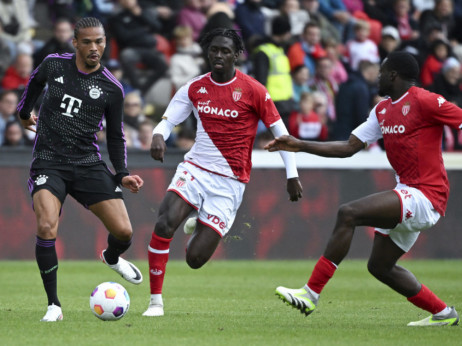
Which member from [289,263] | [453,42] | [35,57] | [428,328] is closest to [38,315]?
[428,328]

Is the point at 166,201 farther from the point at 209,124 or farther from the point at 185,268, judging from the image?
the point at 185,268

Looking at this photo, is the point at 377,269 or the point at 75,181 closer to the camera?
the point at 377,269

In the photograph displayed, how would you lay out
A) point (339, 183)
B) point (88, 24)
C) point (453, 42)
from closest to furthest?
point (88, 24)
point (339, 183)
point (453, 42)

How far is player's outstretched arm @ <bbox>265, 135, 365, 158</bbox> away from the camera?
8070 millimetres

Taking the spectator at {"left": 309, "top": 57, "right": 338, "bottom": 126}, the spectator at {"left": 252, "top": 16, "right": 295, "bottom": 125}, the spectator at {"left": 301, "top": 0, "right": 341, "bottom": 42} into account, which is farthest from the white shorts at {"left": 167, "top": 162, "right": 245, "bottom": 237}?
the spectator at {"left": 301, "top": 0, "right": 341, "bottom": 42}

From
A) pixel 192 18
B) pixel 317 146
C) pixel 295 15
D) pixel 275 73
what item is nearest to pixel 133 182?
pixel 317 146

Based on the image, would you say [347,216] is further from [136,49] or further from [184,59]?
[136,49]

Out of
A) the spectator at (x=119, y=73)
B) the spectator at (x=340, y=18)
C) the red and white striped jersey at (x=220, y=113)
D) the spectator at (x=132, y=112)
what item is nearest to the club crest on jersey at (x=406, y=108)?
the red and white striped jersey at (x=220, y=113)

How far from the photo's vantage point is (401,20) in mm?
20906

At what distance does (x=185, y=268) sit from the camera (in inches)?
572

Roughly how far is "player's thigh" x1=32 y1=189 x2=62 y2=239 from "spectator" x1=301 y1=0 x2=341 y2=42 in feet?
38.6

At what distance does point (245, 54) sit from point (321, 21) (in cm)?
227

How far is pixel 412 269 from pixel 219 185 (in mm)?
5992

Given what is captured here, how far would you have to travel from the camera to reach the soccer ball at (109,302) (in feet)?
27.0
